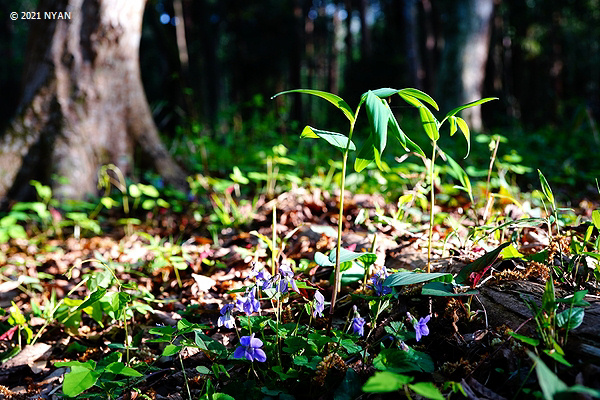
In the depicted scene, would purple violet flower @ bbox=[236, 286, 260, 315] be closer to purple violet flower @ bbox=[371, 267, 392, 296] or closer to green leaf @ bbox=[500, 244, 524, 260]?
purple violet flower @ bbox=[371, 267, 392, 296]

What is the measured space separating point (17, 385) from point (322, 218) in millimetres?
1726

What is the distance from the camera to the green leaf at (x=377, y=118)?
1028 mm

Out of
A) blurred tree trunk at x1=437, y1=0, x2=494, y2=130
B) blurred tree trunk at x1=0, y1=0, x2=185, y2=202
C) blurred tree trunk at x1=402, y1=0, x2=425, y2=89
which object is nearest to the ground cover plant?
blurred tree trunk at x1=0, y1=0, x2=185, y2=202

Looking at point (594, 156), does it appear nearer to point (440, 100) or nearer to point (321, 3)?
point (440, 100)

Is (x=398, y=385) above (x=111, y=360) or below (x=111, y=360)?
above

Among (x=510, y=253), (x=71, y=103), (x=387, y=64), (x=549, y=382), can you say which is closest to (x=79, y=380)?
(x=549, y=382)

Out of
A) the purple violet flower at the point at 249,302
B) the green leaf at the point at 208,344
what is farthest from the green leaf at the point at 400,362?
the green leaf at the point at 208,344

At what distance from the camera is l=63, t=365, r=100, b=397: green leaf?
43.2 inches

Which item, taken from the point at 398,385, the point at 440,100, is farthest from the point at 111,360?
the point at 440,100

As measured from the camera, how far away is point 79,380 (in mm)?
1138

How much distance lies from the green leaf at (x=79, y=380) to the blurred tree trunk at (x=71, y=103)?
2.84 meters

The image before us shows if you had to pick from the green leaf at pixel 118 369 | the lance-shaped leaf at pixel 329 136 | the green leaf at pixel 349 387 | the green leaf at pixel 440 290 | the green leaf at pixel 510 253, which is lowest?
the green leaf at pixel 349 387

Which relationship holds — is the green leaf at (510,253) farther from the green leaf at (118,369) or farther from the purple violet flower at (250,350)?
the green leaf at (118,369)

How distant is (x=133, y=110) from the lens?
416 cm
